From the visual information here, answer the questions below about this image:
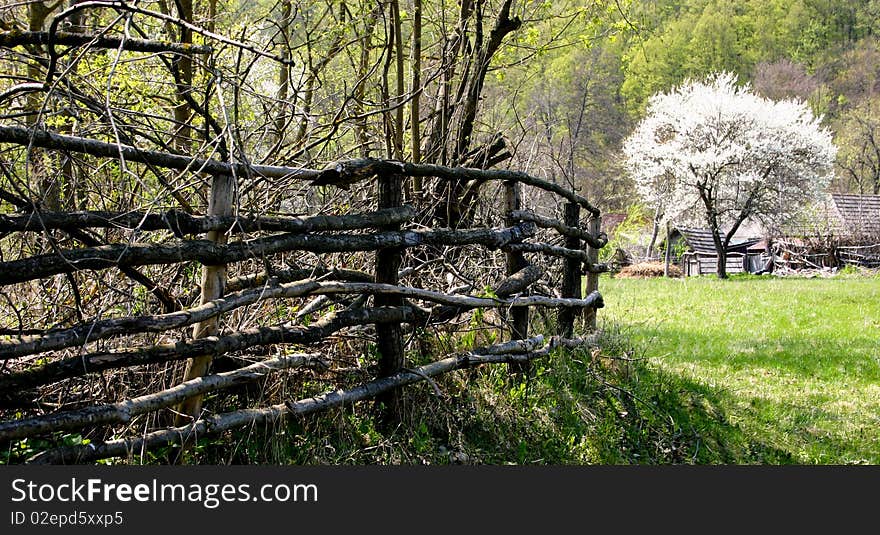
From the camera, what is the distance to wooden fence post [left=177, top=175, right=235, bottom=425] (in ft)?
10.6

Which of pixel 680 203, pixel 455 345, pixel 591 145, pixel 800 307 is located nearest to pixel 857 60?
pixel 591 145

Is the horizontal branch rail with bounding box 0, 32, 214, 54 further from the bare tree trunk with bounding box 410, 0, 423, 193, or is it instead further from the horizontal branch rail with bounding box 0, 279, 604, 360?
the bare tree trunk with bounding box 410, 0, 423, 193

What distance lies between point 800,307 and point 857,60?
178 ft

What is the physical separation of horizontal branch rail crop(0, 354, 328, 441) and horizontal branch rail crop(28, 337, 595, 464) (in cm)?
10

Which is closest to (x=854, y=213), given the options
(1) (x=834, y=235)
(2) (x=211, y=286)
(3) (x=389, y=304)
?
(1) (x=834, y=235)

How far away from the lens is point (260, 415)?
135 inches

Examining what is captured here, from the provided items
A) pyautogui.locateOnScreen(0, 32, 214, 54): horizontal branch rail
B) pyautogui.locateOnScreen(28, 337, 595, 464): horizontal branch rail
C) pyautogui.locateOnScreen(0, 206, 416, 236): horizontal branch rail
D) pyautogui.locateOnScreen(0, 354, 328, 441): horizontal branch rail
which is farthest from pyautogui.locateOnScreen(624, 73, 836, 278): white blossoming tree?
pyautogui.locateOnScreen(0, 32, 214, 54): horizontal branch rail

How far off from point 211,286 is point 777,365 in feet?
22.0

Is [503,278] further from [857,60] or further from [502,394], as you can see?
[857,60]

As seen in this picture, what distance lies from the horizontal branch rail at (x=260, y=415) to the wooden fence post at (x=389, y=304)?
0.08 m

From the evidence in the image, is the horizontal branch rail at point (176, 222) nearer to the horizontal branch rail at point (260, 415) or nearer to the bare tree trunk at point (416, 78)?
the horizontal branch rail at point (260, 415)

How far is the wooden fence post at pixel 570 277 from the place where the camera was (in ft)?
19.7

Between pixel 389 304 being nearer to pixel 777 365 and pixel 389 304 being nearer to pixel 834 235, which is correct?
pixel 777 365

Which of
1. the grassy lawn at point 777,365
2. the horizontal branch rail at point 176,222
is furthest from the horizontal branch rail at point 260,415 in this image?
the grassy lawn at point 777,365
